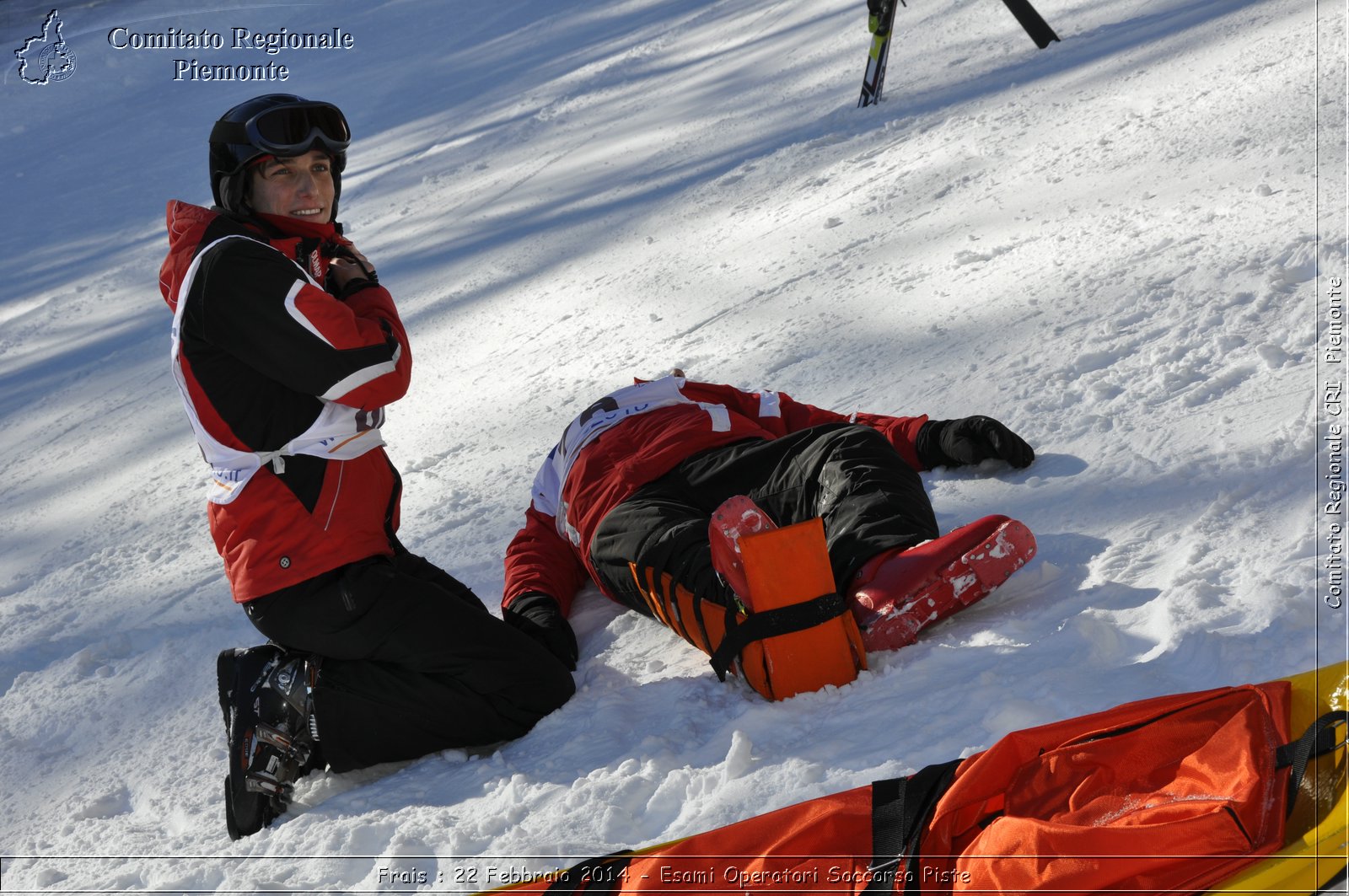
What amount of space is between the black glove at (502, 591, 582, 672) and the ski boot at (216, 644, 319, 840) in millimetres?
520

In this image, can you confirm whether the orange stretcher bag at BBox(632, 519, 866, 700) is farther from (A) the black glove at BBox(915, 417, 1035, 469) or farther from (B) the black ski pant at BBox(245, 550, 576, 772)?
(A) the black glove at BBox(915, 417, 1035, 469)

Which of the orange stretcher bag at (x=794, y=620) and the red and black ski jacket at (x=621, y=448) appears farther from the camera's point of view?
the red and black ski jacket at (x=621, y=448)

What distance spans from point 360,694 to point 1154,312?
231 cm

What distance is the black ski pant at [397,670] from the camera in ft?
8.16

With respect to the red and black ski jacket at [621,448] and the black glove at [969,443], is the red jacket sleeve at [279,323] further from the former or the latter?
the black glove at [969,443]

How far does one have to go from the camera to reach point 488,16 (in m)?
12.4

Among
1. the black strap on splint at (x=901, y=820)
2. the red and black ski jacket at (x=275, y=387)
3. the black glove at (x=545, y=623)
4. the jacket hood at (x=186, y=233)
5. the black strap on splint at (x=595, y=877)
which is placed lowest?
the black glove at (x=545, y=623)

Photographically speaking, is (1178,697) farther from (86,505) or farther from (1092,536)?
(86,505)

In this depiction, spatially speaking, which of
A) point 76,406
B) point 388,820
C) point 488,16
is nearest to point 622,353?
point 388,820

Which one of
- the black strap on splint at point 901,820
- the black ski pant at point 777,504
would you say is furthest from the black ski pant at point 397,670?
the black strap on splint at point 901,820

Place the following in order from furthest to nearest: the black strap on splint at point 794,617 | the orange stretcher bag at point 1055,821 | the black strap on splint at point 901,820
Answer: the black strap on splint at point 794,617
the black strap on splint at point 901,820
the orange stretcher bag at point 1055,821

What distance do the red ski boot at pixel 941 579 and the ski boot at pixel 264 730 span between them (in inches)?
48.5

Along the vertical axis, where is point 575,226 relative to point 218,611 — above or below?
above

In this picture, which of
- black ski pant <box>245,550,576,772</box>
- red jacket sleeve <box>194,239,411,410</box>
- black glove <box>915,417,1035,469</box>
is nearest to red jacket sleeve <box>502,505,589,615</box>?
black ski pant <box>245,550,576,772</box>
